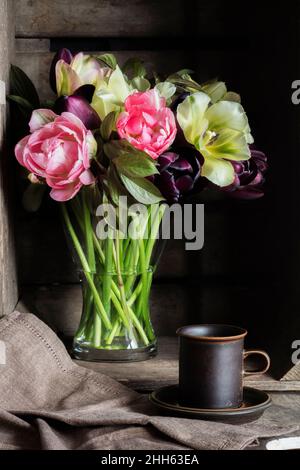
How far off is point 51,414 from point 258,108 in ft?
2.43

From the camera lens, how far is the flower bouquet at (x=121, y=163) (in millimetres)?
1194

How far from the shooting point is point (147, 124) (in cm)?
119

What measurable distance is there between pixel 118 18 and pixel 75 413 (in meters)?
0.79

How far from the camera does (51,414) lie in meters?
1.02

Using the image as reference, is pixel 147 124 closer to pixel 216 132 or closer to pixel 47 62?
pixel 216 132

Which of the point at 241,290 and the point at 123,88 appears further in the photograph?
the point at 241,290

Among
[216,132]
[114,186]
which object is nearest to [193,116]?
[216,132]

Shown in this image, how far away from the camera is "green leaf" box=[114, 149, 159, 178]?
45.9 inches

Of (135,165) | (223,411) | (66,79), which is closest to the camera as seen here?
(223,411)

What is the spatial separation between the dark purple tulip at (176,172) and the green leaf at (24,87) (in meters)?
0.30

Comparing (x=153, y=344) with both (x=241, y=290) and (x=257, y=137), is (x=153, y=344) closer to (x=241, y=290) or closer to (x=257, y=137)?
(x=241, y=290)

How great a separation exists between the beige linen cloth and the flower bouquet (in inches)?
5.1

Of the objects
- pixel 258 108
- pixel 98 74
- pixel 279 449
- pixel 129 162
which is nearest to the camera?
pixel 279 449

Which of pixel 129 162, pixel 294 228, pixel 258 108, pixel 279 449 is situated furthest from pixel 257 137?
pixel 279 449
